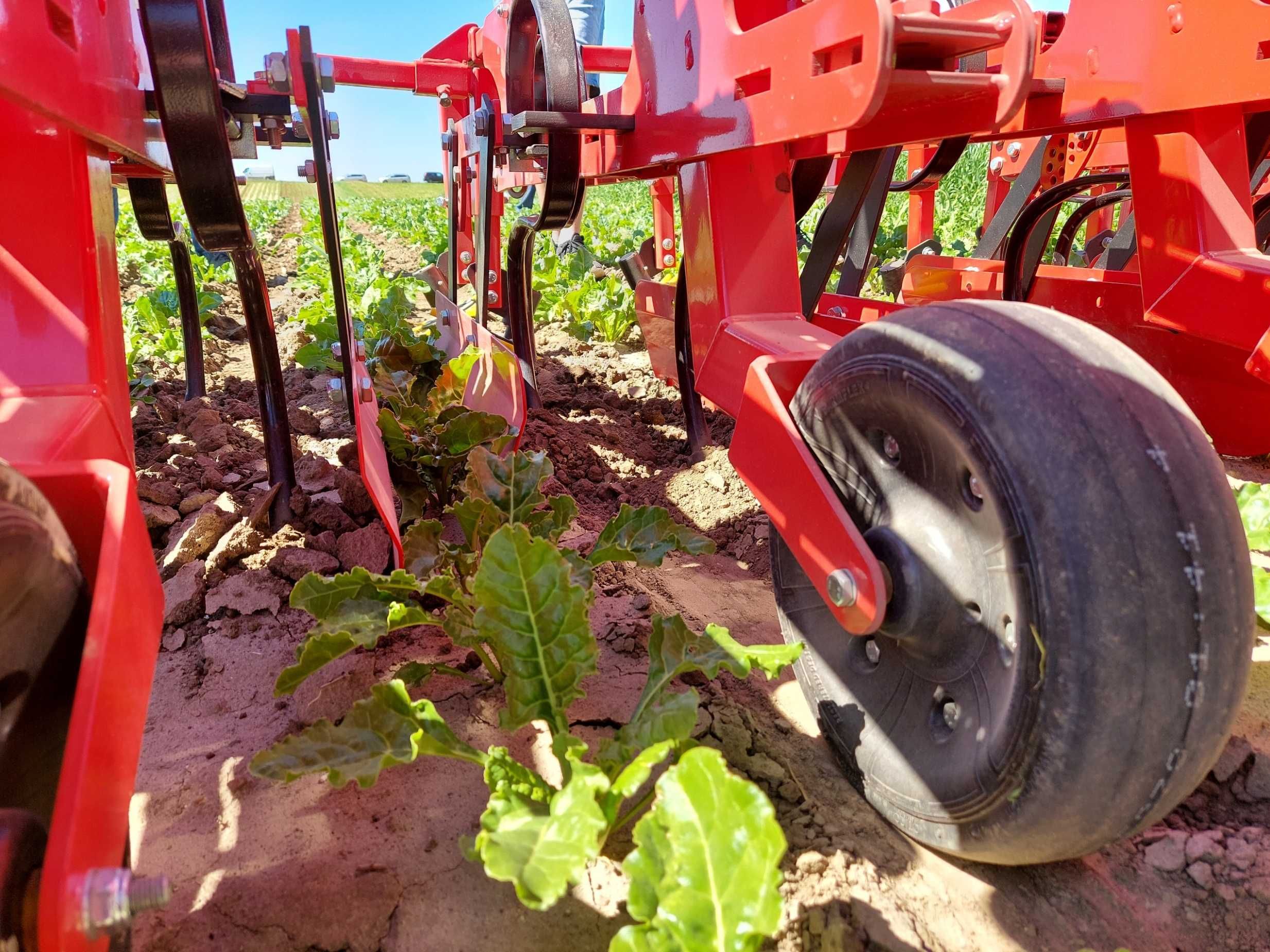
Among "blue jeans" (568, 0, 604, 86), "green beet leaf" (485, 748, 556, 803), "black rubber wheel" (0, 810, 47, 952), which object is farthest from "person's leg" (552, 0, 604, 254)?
"black rubber wheel" (0, 810, 47, 952)

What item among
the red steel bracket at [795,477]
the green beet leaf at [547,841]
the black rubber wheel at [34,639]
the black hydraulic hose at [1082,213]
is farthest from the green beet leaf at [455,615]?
the black hydraulic hose at [1082,213]

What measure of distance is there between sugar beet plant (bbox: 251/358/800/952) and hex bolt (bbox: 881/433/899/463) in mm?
357

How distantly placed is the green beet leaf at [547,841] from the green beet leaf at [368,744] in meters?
0.18

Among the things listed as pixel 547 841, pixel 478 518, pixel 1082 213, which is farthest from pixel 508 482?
pixel 1082 213

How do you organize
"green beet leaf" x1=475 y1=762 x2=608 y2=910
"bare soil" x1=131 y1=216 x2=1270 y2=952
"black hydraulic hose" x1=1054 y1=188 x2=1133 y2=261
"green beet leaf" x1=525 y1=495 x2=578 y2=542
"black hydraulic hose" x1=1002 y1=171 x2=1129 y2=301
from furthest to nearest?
1. "black hydraulic hose" x1=1054 y1=188 x2=1133 y2=261
2. "black hydraulic hose" x1=1002 y1=171 x2=1129 y2=301
3. "green beet leaf" x1=525 y1=495 x2=578 y2=542
4. "bare soil" x1=131 y1=216 x2=1270 y2=952
5. "green beet leaf" x1=475 y1=762 x2=608 y2=910

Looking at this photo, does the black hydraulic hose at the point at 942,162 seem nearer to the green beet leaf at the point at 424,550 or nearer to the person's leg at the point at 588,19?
the green beet leaf at the point at 424,550

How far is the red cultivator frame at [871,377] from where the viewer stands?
→ 990mm

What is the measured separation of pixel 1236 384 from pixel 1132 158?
0.99m

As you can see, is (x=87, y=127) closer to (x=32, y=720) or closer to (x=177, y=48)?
(x=177, y=48)

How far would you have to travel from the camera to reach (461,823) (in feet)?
4.66

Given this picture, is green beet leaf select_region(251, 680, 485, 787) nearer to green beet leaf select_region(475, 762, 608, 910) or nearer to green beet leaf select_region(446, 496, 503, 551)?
green beet leaf select_region(475, 762, 608, 910)

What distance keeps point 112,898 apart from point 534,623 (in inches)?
28.1

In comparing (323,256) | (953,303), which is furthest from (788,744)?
(323,256)

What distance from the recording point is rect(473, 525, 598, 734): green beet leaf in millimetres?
1370
